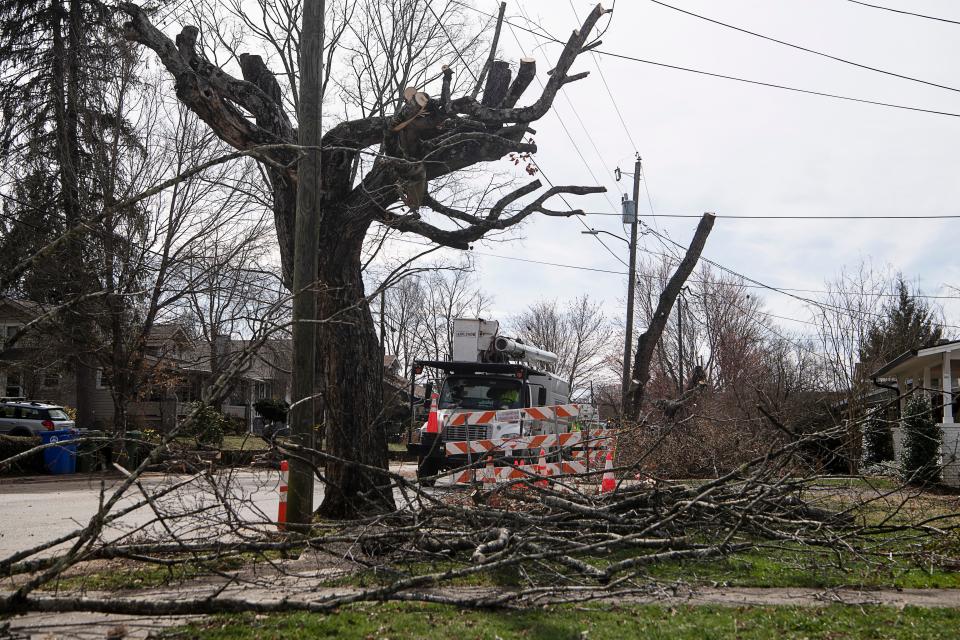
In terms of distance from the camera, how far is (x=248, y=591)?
663 cm

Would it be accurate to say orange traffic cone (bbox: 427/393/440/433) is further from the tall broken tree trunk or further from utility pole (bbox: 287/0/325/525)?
utility pole (bbox: 287/0/325/525)

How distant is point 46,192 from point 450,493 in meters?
16.8

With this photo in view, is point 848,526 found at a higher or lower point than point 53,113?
lower

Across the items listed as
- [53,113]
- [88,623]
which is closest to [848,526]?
[88,623]

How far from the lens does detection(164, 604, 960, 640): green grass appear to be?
520 centimetres

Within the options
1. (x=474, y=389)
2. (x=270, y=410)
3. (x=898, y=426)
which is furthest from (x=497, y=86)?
(x=270, y=410)

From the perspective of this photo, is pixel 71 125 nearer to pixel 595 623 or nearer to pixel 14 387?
pixel 14 387

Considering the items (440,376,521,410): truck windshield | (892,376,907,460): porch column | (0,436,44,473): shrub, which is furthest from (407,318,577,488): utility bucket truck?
(0,436,44,473): shrub

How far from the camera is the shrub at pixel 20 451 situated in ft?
68.2

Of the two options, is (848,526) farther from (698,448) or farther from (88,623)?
(698,448)

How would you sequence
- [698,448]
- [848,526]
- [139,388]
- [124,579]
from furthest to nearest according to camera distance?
[139,388] < [698,448] < [848,526] < [124,579]

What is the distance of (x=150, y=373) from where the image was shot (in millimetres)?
23469

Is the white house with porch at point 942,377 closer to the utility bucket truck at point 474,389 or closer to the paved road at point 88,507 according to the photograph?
the utility bucket truck at point 474,389

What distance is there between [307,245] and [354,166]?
2.80m
